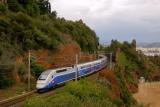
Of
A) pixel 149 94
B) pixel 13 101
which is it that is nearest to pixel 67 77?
pixel 13 101

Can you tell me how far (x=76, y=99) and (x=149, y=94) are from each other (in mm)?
63816

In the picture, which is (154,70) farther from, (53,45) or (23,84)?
(23,84)

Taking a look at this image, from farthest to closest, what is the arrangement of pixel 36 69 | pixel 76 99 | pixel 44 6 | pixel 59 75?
pixel 44 6
pixel 36 69
pixel 59 75
pixel 76 99

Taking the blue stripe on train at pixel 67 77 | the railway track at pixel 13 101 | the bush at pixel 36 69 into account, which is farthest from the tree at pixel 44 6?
the railway track at pixel 13 101

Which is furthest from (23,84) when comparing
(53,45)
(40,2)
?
(40,2)

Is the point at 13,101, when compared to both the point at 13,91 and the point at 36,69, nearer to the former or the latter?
the point at 13,91

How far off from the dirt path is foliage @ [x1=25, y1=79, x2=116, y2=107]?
3970cm

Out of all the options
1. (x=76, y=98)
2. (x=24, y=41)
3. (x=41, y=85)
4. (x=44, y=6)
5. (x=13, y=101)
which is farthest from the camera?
(x=44, y=6)

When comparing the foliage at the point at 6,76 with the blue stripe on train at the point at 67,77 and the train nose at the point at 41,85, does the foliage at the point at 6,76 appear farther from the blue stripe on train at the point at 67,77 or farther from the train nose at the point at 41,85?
the blue stripe on train at the point at 67,77

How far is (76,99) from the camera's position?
3291 cm

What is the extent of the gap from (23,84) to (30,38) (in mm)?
11555

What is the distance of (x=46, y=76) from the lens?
43344 millimetres

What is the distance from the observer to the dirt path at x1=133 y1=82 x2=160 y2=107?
81594mm

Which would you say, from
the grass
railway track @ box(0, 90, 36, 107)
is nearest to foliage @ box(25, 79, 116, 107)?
railway track @ box(0, 90, 36, 107)
